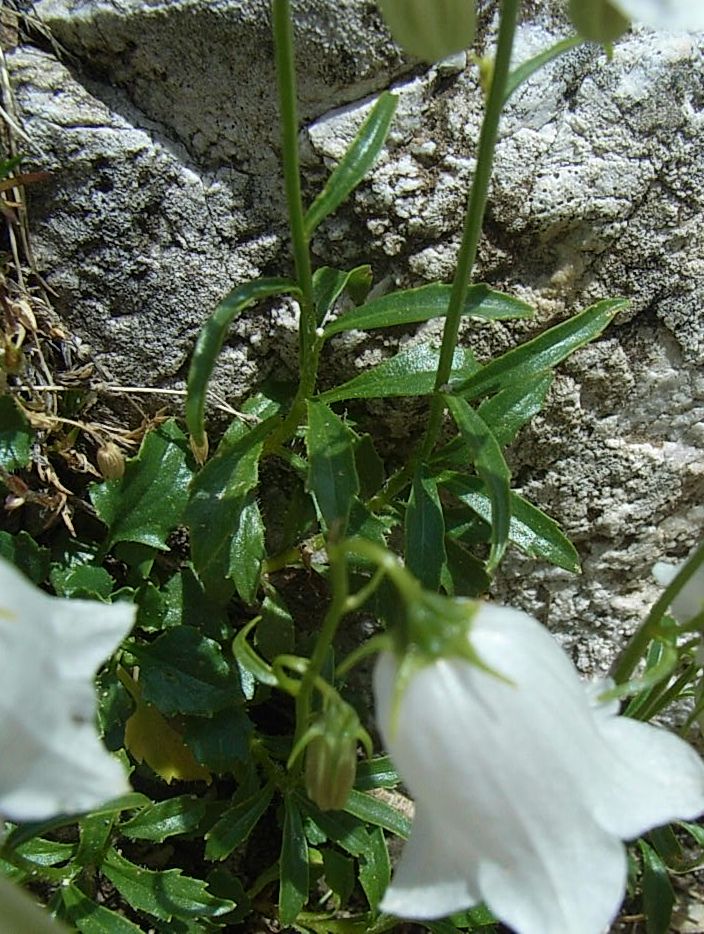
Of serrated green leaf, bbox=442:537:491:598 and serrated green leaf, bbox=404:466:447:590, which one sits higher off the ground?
serrated green leaf, bbox=404:466:447:590

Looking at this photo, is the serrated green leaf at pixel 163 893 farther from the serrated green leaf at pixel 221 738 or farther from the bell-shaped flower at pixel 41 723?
the bell-shaped flower at pixel 41 723

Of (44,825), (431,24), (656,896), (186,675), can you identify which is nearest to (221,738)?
(186,675)

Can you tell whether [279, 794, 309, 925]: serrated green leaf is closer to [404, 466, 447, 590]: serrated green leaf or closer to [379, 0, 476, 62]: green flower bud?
[404, 466, 447, 590]: serrated green leaf

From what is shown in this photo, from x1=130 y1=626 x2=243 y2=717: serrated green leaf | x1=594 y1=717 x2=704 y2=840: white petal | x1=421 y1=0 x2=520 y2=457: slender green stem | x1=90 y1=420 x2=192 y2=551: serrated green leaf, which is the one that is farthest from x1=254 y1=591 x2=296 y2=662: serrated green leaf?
x1=594 y1=717 x2=704 y2=840: white petal

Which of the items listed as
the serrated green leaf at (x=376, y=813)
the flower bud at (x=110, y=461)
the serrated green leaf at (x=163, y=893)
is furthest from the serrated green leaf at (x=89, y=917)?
the flower bud at (x=110, y=461)

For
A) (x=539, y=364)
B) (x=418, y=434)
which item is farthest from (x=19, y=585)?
(x=418, y=434)

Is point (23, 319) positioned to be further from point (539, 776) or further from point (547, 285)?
point (539, 776)

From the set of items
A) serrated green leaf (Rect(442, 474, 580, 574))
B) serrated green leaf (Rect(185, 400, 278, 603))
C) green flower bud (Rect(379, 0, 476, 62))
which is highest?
green flower bud (Rect(379, 0, 476, 62))
